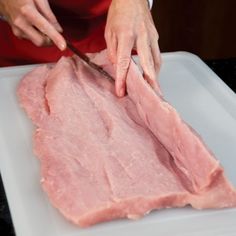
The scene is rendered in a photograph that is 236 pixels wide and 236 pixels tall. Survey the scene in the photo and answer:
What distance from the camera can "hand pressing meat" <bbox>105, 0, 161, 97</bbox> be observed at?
4.69 feet

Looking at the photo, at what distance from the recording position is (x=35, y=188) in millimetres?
1191

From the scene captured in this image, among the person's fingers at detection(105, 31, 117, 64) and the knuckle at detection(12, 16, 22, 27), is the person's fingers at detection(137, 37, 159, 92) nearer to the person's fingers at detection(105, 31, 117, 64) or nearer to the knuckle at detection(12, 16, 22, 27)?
the person's fingers at detection(105, 31, 117, 64)

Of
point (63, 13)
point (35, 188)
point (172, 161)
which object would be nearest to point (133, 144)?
point (172, 161)

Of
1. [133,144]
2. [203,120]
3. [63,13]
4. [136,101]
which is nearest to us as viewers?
[133,144]

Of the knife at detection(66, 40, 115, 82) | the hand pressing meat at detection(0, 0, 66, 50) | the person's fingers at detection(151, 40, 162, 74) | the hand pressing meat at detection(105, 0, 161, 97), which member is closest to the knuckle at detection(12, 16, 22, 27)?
the hand pressing meat at detection(0, 0, 66, 50)

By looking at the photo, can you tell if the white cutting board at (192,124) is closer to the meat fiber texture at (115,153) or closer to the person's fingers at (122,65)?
the meat fiber texture at (115,153)

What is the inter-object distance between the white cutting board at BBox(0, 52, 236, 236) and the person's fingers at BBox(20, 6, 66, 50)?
19cm

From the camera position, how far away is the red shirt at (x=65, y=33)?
179 cm

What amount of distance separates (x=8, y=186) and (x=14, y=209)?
0.07 meters

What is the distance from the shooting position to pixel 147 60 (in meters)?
1.46

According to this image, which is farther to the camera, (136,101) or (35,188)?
(136,101)

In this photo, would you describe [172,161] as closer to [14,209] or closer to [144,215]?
[144,215]

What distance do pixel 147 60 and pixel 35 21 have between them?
31 centimetres

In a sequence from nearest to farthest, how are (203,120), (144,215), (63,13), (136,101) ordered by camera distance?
1. (144,215)
2. (136,101)
3. (203,120)
4. (63,13)
